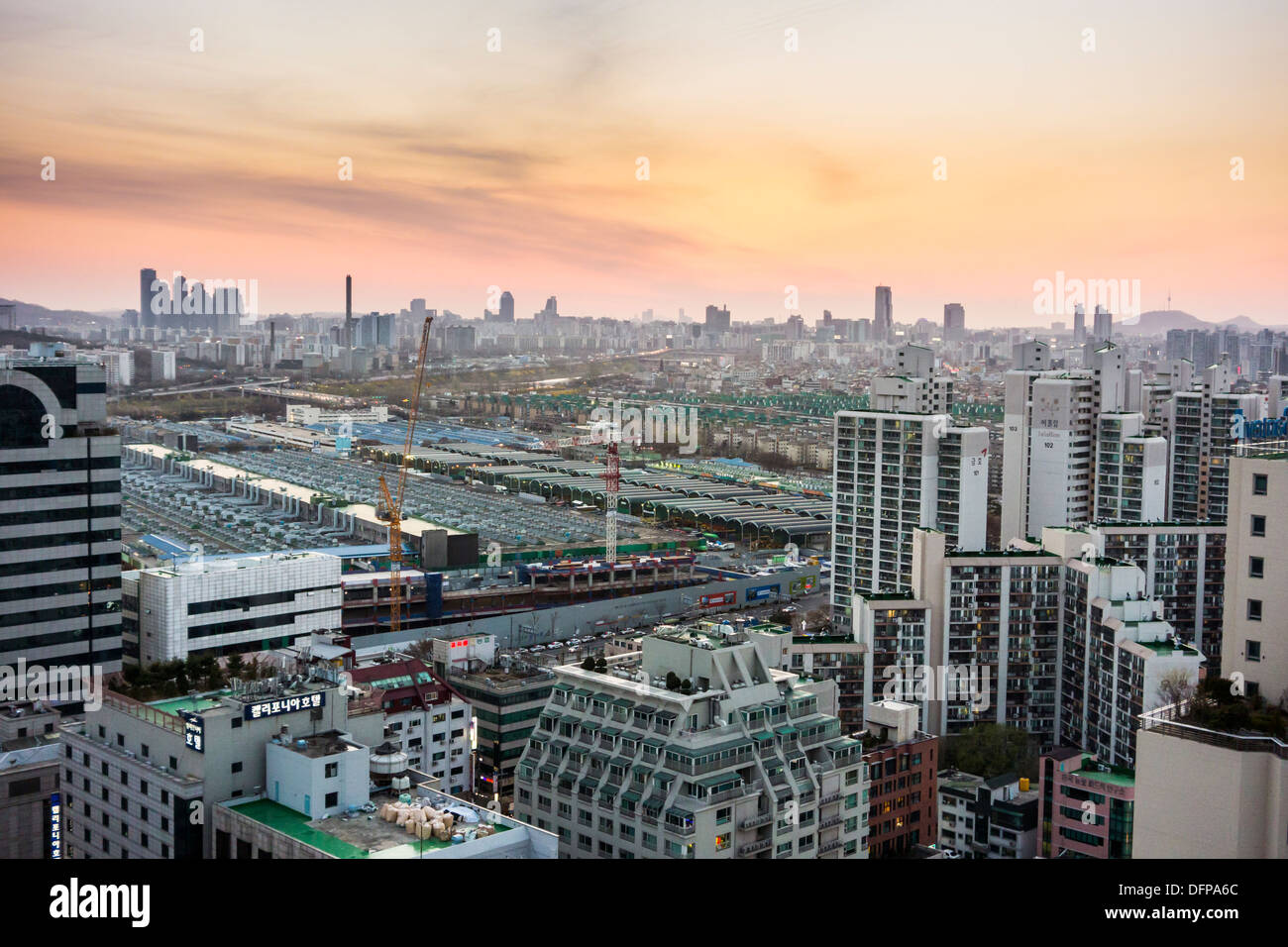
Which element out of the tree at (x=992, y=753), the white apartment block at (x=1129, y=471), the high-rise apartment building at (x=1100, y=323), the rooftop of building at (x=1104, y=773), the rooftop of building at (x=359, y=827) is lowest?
the tree at (x=992, y=753)

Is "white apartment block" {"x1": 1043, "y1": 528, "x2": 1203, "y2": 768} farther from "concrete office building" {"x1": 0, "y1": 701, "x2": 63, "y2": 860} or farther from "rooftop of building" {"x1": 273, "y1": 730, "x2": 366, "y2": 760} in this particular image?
"concrete office building" {"x1": 0, "y1": 701, "x2": 63, "y2": 860}

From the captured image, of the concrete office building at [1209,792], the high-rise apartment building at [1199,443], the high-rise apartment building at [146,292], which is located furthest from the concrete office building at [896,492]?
the high-rise apartment building at [146,292]

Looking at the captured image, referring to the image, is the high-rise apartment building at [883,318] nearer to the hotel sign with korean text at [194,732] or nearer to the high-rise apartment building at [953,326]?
the high-rise apartment building at [953,326]

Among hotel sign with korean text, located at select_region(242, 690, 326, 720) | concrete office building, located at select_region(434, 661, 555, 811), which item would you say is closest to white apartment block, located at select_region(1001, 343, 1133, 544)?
concrete office building, located at select_region(434, 661, 555, 811)

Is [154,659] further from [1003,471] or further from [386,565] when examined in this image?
[1003,471]

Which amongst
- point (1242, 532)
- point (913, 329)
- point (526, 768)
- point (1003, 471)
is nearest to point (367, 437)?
point (913, 329)

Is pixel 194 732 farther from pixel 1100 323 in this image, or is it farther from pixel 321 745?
pixel 1100 323

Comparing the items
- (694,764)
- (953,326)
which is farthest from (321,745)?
(953,326)
